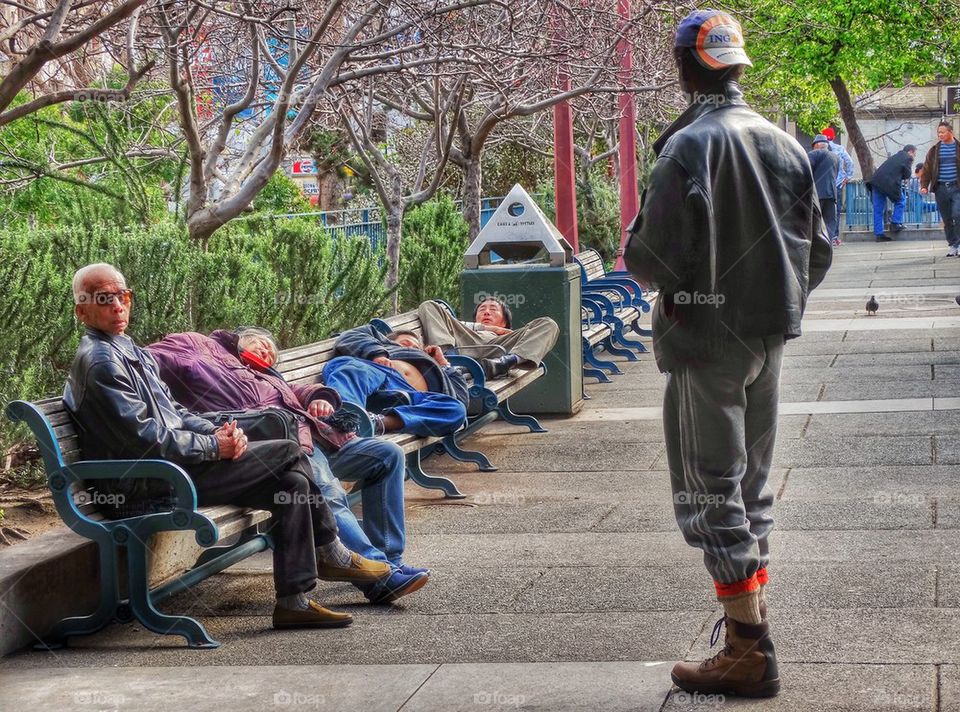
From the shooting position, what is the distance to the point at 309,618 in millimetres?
5258

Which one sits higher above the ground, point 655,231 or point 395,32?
point 395,32

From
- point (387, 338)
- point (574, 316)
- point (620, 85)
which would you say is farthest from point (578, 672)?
point (620, 85)

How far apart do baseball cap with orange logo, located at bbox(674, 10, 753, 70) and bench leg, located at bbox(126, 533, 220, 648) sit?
2679 millimetres

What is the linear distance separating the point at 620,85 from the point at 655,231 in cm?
778

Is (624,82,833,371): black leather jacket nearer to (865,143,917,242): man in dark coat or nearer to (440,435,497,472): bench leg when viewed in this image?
(440,435,497,472): bench leg

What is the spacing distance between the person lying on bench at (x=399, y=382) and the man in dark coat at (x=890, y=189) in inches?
801

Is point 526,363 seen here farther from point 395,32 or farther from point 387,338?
point 395,32

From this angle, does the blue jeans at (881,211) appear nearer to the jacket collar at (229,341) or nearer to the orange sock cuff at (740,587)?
the jacket collar at (229,341)

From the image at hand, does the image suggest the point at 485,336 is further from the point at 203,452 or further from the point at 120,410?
the point at 120,410

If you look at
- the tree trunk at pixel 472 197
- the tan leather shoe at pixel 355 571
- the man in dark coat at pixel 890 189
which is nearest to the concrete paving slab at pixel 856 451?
the tan leather shoe at pixel 355 571

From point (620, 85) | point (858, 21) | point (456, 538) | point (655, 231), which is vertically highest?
point (858, 21)

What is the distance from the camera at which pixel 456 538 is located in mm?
6648

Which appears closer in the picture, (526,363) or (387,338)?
(387,338)

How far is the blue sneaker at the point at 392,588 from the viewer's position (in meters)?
5.55
